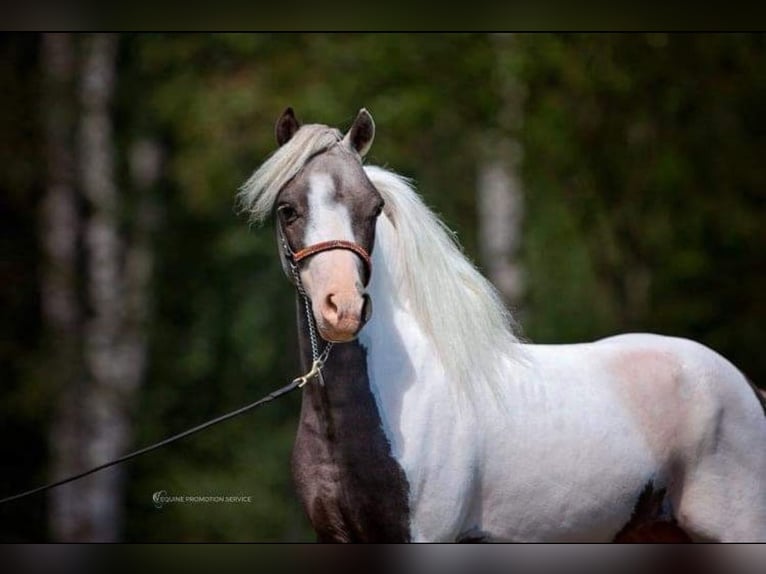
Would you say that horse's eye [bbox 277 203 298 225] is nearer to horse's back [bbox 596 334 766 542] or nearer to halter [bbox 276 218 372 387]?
halter [bbox 276 218 372 387]

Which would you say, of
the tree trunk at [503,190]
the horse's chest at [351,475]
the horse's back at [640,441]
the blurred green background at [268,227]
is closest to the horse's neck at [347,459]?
the horse's chest at [351,475]

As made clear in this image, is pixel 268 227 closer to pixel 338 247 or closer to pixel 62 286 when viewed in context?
pixel 62 286

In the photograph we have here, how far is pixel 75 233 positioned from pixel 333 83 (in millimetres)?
1796

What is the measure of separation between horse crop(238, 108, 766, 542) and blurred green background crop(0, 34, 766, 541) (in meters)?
2.62

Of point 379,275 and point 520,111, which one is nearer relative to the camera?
point 379,275

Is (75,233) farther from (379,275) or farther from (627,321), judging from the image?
(379,275)

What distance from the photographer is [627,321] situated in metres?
6.47

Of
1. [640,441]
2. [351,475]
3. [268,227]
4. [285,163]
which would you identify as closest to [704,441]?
[640,441]

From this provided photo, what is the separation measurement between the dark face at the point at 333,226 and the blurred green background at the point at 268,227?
344cm

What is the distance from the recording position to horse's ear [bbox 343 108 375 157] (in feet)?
9.66

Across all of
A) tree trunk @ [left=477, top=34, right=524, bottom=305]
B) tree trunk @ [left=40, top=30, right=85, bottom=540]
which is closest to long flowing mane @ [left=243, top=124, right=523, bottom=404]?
tree trunk @ [left=40, top=30, right=85, bottom=540]

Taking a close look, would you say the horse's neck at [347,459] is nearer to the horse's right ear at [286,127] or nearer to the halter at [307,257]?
the halter at [307,257]

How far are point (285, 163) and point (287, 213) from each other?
0.38 feet
